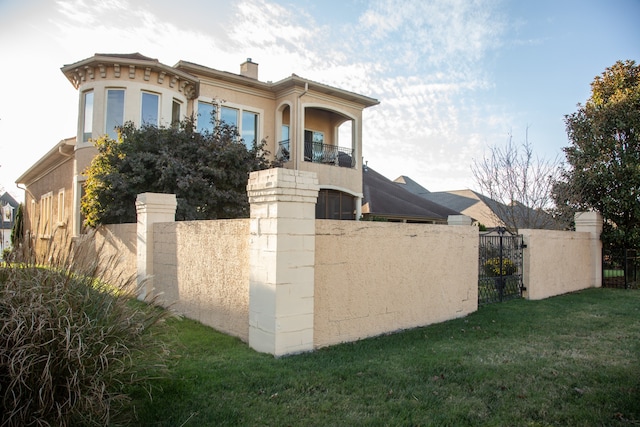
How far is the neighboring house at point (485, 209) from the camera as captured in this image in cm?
1475

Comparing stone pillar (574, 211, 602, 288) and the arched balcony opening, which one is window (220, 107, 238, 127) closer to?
the arched balcony opening

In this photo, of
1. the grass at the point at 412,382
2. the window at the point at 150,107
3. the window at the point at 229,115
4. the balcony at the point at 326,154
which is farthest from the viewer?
the balcony at the point at 326,154

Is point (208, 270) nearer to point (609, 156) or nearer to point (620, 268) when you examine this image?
point (620, 268)

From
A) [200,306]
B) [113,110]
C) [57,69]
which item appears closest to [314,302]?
[200,306]

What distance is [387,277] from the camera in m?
6.27

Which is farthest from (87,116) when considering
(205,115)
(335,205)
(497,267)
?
(497,267)

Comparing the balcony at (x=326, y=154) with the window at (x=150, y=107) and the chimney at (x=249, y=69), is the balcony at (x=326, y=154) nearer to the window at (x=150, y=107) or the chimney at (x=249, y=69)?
the chimney at (x=249, y=69)

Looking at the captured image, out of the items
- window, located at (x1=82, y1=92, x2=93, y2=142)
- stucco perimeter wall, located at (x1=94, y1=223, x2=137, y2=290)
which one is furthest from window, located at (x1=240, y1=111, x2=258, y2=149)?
stucco perimeter wall, located at (x1=94, y1=223, x2=137, y2=290)

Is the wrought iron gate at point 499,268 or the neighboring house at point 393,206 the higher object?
the neighboring house at point 393,206

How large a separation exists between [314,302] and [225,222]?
183 centimetres

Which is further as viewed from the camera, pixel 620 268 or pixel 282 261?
pixel 620 268

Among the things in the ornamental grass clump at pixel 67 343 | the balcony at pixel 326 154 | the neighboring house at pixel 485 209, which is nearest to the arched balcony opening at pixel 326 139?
the balcony at pixel 326 154

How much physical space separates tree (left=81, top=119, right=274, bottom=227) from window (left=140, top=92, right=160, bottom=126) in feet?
5.32

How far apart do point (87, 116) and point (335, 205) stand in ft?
29.7
